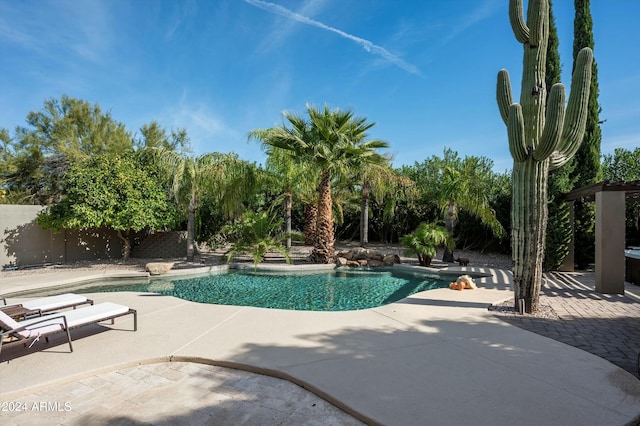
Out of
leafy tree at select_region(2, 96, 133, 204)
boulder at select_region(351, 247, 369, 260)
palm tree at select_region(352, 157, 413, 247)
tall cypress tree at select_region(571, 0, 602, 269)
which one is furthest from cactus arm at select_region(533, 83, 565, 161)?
leafy tree at select_region(2, 96, 133, 204)

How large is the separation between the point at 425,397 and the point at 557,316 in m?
4.25

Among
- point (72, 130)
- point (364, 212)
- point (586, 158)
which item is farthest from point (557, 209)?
point (72, 130)

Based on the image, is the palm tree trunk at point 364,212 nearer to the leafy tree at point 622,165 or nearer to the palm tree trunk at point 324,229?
the palm tree trunk at point 324,229

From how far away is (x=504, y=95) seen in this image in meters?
6.19

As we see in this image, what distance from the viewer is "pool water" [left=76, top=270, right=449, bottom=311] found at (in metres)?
7.70

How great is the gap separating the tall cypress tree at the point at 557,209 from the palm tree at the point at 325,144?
230 inches

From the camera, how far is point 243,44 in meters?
13.5

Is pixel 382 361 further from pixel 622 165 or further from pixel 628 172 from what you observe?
pixel 622 165

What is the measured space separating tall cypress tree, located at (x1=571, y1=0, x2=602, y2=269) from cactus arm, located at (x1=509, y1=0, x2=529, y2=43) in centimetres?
745

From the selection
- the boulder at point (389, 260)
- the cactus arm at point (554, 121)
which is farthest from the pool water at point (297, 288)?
the cactus arm at point (554, 121)

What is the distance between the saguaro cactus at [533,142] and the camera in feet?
18.6

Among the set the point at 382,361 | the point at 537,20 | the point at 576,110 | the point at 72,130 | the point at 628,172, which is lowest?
the point at 382,361

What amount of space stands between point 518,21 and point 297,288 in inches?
306

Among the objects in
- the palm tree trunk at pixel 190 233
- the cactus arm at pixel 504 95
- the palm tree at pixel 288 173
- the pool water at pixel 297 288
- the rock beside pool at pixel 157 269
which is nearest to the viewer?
the cactus arm at pixel 504 95
